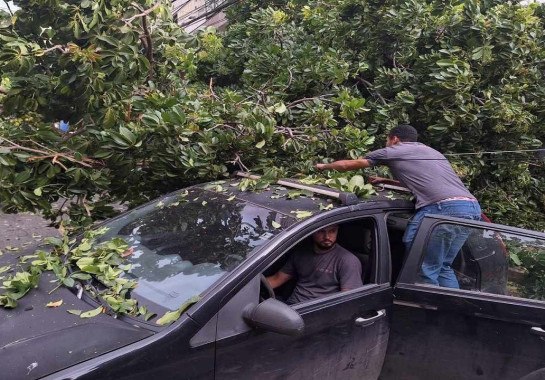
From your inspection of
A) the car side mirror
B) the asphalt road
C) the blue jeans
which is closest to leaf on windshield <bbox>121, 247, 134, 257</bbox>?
the car side mirror

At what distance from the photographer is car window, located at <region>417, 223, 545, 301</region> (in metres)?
3.14

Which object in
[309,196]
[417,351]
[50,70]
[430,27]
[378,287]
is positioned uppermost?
[50,70]

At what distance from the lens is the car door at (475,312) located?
9.53ft

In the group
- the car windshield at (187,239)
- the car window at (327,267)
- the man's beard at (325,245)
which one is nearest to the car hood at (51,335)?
the car windshield at (187,239)

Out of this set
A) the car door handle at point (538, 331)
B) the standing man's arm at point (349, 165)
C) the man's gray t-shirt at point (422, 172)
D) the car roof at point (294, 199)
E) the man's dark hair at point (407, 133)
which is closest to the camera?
the car door handle at point (538, 331)

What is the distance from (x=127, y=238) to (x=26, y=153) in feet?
3.51

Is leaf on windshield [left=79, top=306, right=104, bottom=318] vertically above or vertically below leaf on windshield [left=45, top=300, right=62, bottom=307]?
below

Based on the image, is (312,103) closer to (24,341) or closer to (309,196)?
(309,196)

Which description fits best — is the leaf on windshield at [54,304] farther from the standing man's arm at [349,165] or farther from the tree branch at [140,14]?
the standing man's arm at [349,165]

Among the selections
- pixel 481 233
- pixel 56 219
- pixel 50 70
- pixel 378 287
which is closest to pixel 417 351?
pixel 378 287

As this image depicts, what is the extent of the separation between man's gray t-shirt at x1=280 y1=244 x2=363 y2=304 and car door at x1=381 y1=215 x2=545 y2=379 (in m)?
0.30

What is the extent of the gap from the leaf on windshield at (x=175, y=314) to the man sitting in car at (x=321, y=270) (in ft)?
2.87

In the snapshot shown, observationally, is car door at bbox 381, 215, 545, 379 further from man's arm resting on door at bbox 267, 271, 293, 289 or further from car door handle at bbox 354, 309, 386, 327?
man's arm resting on door at bbox 267, 271, 293, 289

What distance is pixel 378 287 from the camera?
3.06 metres
